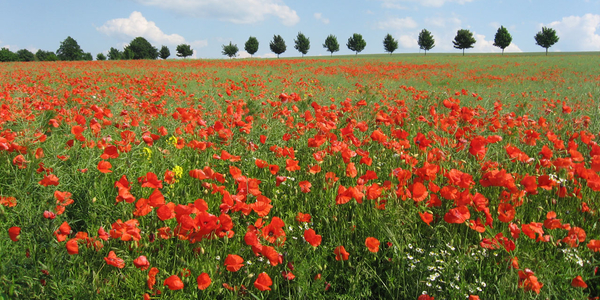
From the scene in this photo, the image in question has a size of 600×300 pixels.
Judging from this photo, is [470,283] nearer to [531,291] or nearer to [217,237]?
[531,291]

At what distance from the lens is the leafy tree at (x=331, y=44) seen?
5991cm

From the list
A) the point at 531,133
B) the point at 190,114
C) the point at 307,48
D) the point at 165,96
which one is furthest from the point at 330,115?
the point at 307,48

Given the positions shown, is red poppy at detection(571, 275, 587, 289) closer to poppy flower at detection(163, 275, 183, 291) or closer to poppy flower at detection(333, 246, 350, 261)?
poppy flower at detection(333, 246, 350, 261)

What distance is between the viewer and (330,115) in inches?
131

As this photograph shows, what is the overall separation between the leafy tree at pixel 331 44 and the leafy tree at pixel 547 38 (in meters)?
32.6

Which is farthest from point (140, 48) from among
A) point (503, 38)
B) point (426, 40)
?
point (503, 38)

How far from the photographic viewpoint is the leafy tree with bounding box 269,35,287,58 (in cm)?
5698

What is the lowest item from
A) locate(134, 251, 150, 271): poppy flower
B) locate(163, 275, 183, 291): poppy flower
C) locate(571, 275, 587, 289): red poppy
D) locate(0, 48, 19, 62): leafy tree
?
locate(571, 275, 587, 289): red poppy

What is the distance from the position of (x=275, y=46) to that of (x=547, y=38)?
43547 millimetres

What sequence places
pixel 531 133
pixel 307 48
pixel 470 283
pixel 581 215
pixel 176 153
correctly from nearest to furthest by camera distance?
pixel 470 283 → pixel 581 215 → pixel 531 133 → pixel 176 153 → pixel 307 48

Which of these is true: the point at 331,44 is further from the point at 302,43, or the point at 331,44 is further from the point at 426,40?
the point at 426,40

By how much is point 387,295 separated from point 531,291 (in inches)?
22.7

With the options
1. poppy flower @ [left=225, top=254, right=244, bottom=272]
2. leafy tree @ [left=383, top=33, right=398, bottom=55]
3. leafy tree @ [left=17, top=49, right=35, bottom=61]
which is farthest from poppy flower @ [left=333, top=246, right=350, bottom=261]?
leafy tree @ [left=17, top=49, right=35, bottom=61]

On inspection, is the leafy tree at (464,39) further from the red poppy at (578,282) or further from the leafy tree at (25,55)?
the leafy tree at (25,55)
